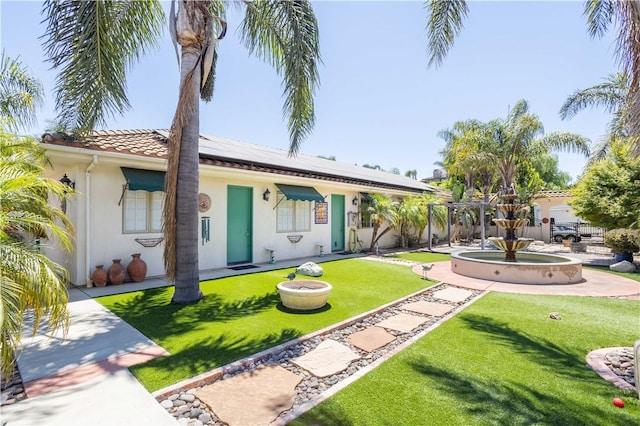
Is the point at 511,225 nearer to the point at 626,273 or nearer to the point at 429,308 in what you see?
the point at 626,273

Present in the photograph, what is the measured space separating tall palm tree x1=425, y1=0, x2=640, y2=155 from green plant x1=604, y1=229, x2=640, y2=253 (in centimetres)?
1351

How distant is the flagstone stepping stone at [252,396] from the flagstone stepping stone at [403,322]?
316cm

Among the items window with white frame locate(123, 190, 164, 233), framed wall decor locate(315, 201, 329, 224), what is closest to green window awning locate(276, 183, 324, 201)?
framed wall decor locate(315, 201, 329, 224)

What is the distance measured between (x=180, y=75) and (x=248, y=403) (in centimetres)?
875

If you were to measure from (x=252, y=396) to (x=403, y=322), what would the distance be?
14.8 feet

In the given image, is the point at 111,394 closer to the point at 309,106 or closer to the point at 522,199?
the point at 309,106

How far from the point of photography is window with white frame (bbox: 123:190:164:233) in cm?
1144

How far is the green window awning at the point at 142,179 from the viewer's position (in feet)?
35.5

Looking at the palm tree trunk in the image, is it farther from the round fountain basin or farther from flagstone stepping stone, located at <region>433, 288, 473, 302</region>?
the round fountain basin

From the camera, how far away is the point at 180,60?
28.9 feet

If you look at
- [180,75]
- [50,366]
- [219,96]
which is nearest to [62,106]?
[180,75]

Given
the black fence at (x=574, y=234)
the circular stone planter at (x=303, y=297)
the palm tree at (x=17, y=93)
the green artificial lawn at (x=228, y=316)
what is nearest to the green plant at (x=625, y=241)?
the green artificial lawn at (x=228, y=316)

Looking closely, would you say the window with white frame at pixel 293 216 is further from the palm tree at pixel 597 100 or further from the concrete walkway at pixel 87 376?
the palm tree at pixel 597 100

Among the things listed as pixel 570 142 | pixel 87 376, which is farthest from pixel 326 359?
pixel 570 142
